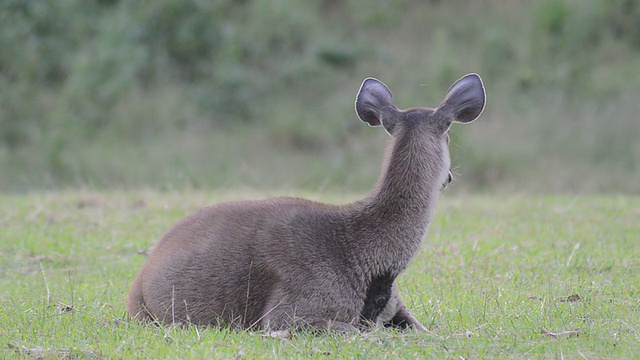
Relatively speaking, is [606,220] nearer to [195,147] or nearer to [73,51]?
[195,147]

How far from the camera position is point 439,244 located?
8883 millimetres

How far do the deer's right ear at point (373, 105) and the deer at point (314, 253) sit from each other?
6cm

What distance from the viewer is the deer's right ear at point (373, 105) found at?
6.01 meters

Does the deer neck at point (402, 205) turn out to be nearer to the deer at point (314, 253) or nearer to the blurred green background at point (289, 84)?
the deer at point (314, 253)

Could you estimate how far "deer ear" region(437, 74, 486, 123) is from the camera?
5.85 metres

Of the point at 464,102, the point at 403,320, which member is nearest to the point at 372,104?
the point at 464,102

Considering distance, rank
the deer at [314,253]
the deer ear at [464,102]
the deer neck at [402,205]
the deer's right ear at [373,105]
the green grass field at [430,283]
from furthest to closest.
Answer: the deer's right ear at [373,105]
the deer ear at [464,102]
the deer neck at [402,205]
the deer at [314,253]
the green grass field at [430,283]

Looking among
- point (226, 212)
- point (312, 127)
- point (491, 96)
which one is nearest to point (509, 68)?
point (491, 96)

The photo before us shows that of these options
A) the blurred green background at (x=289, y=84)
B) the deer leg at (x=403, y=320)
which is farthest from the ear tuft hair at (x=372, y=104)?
the blurred green background at (x=289, y=84)

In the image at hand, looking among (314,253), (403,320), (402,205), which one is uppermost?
(402,205)

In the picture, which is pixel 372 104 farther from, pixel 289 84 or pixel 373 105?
pixel 289 84

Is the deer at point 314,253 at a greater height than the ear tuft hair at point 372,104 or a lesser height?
lesser

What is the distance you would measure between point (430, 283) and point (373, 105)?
1.93m

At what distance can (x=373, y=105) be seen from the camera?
19.8ft
